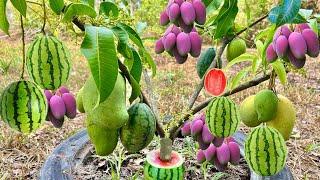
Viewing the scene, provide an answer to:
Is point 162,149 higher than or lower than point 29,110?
lower

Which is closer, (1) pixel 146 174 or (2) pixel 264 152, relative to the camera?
(2) pixel 264 152

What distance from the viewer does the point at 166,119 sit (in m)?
1.83

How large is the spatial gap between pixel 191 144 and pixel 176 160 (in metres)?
0.72

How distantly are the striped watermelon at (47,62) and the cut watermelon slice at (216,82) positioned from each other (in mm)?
305

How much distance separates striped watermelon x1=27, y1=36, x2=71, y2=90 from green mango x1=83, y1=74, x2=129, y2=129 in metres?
0.05

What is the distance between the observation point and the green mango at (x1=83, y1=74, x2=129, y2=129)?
670mm

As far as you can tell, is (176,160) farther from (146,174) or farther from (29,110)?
(29,110)

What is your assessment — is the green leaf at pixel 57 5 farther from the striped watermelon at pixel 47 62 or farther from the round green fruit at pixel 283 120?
the round green fruit at pixel 283 120

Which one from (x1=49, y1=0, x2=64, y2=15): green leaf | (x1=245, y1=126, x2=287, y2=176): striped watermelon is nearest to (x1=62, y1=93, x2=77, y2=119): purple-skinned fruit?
(x1=49, y1=0, x2=64, y2=15): green leaf

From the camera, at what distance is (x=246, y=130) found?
227 centimetres

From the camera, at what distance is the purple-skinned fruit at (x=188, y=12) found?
897 mm

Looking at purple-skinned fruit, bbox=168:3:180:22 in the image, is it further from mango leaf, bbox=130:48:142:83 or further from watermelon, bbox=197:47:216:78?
watermelon, bbox=197:47:216:78

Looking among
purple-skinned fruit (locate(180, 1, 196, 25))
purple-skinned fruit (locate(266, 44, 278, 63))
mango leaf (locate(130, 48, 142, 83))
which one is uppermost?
purple-skinned fruit (locate(180, 1, 196, 25))

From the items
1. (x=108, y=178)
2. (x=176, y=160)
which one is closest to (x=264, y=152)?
(x=176, y=160)
